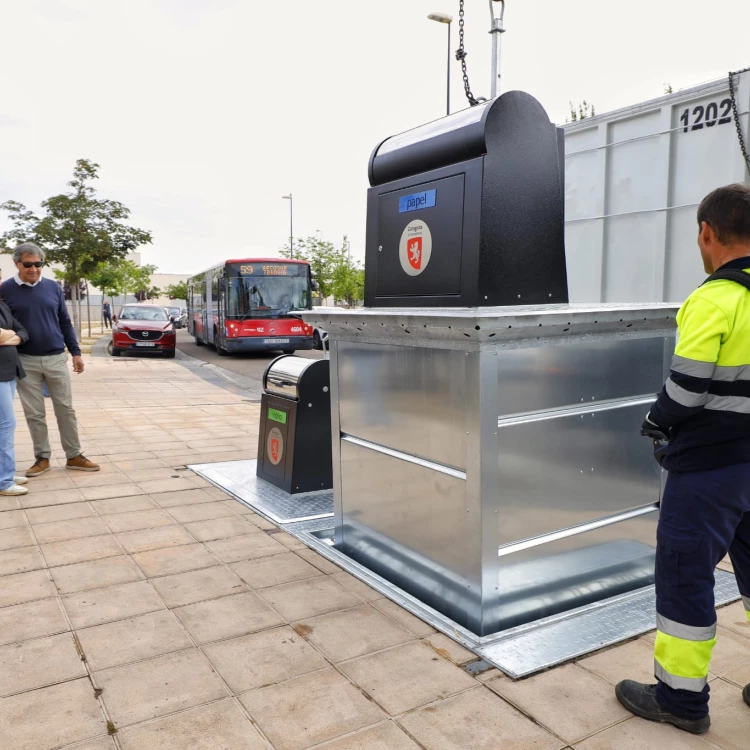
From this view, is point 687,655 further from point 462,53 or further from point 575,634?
point 462,53

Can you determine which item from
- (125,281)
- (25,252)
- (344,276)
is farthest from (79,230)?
(125,281)

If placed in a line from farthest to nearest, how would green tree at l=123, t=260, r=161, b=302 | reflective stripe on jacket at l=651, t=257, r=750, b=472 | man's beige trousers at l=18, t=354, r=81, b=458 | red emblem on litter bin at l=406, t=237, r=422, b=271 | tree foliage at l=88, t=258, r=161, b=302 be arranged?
green tree at l=123, t=260, r=161, b=302 → tree foliage at l=88, t=258, r=161, b=302 → man's beige trousers at l=18, t=354, r=81, b=458 → red emblem on litter bin at l=406, t=237, r=422, b=271 → reflective stripe on jacket at l=651, t=257, r=750, b=472

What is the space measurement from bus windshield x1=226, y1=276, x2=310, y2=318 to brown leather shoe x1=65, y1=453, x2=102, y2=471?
1486cm

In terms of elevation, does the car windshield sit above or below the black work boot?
above

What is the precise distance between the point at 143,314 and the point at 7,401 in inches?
690

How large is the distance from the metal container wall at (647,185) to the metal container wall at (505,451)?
8.01 ft

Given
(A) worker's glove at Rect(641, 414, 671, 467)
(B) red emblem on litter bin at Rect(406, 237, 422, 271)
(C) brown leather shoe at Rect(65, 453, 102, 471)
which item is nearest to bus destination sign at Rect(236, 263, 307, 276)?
(C) brown leather shoe at Rect(65, 453, 102, 471)

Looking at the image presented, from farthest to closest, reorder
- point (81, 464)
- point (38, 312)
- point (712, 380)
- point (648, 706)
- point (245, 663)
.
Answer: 1. point (81, 464)
2. point (38, 312)
3. point (245, 663)
4. point (648, 706)
5. point (712, 380)

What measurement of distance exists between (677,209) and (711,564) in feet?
13.5

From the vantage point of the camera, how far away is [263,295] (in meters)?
20.9

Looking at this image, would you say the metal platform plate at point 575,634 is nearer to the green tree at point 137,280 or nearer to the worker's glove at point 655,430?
the worker's glove at point 655,430

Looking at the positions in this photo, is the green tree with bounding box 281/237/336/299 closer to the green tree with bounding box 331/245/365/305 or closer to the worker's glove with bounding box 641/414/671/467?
the green tree with bounding box 331/245/365/305

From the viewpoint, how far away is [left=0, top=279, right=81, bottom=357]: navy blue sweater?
5.69m

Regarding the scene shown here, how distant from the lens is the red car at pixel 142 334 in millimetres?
20625
